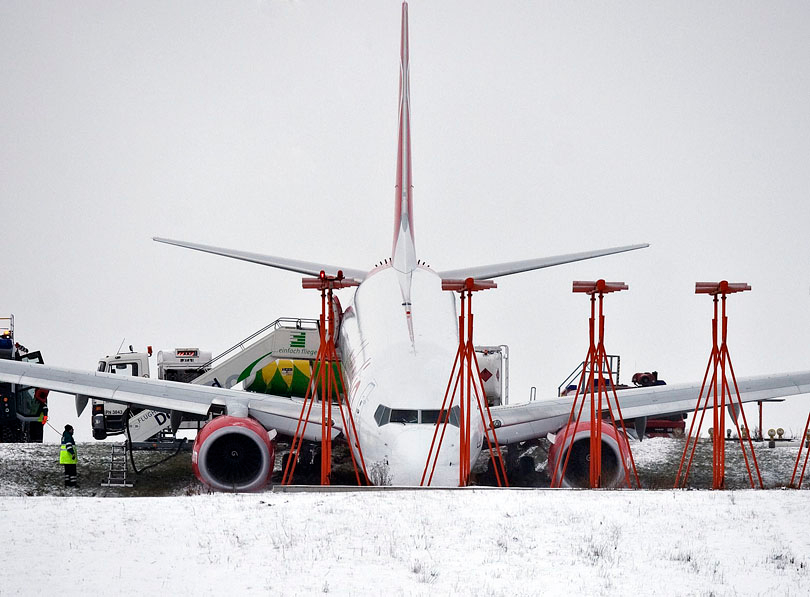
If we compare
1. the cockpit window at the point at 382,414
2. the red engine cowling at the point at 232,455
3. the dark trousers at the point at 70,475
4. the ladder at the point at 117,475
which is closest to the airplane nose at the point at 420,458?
the cockpit window at the point at 382,414

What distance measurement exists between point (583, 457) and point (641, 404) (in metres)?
3.01

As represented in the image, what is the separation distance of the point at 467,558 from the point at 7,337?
3101 cm

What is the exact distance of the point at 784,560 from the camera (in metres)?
13.4

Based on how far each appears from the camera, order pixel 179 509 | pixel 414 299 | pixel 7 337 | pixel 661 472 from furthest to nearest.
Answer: pixel 7 337 → pixel 661 472 → pixel 414 299 → pixel 179 509

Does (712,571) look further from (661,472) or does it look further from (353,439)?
(661,472)

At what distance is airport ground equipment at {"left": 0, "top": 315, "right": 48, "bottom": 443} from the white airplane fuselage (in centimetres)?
1676

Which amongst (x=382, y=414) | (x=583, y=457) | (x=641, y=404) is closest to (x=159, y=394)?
(x=382, y=414)

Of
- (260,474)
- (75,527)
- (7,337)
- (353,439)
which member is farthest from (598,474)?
(7,337)

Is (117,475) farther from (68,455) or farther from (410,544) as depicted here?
(410,544)

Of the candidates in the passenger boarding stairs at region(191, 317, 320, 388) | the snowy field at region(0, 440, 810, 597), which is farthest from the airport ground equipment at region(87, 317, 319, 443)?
the snowy field at region(0, 440, 810, 597)

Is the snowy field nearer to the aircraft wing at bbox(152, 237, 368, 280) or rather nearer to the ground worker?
the ground worker

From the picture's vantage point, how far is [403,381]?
22.0 meters

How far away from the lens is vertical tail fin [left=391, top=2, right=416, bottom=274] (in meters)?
30.7

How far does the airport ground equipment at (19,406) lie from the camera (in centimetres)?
3922
